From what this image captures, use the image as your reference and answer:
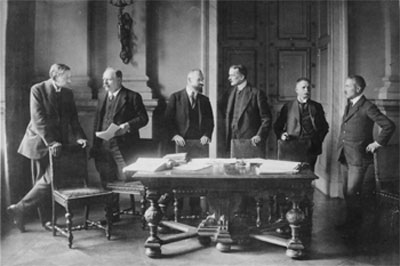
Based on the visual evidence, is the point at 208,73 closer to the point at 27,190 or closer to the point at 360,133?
the point at 360,133

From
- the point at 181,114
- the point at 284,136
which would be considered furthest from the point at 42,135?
the point at 284,136

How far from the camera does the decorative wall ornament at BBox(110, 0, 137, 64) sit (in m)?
6.33

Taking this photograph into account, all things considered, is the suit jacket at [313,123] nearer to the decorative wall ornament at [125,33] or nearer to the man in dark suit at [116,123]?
the man in dark suit at [116,123]

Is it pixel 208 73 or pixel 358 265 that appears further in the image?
pixel 208 73

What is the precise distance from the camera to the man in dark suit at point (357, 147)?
4.91 meters

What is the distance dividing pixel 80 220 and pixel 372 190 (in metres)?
3.14

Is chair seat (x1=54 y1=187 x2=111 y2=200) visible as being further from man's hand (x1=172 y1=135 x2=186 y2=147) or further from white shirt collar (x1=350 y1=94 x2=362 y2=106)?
white shirt collar (x1=350 y1=94 x2=362 y2=106)

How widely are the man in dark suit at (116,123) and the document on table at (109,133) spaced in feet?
0.48

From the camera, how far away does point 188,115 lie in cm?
552

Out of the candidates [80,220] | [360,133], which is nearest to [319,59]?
[360,133]

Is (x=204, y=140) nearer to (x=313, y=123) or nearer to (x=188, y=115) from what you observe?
(x=188, y=115)

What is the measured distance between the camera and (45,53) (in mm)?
6398

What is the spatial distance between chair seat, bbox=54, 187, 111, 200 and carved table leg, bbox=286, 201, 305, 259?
177 centimetres

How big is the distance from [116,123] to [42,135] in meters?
0.82
